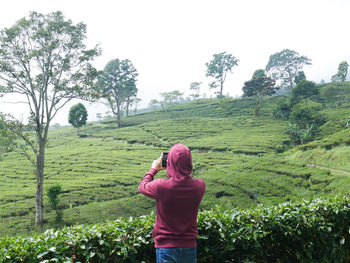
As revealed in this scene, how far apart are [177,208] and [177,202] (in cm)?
6

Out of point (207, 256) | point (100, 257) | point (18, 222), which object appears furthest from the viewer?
point (18, 222)

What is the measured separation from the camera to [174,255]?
2051 millimetres

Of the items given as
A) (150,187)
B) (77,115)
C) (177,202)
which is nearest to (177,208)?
(177,202)

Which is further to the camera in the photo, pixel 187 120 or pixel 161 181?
pixel 187 120

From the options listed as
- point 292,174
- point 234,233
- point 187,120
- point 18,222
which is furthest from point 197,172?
point 187,120

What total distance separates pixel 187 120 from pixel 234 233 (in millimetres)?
40003

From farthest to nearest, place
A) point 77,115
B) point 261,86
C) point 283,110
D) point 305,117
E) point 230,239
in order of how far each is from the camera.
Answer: point 261,86 → point 77,115 → point 283,110 → point 305,117 → point 230,239

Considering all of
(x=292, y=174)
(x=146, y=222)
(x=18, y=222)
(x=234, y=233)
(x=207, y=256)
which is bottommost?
(x=18, y=222)

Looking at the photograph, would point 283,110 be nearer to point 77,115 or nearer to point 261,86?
point 261,86

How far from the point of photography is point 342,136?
753 inches

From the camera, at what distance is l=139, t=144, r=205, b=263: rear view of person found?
2.01 meters

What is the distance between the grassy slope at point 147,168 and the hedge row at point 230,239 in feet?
9.99

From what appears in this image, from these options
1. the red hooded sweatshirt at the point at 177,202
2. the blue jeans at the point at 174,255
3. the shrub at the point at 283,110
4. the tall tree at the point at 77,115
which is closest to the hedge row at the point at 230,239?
the blue jeans at the point at 174,255

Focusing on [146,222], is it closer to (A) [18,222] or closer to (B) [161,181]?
(B) [161,181]
